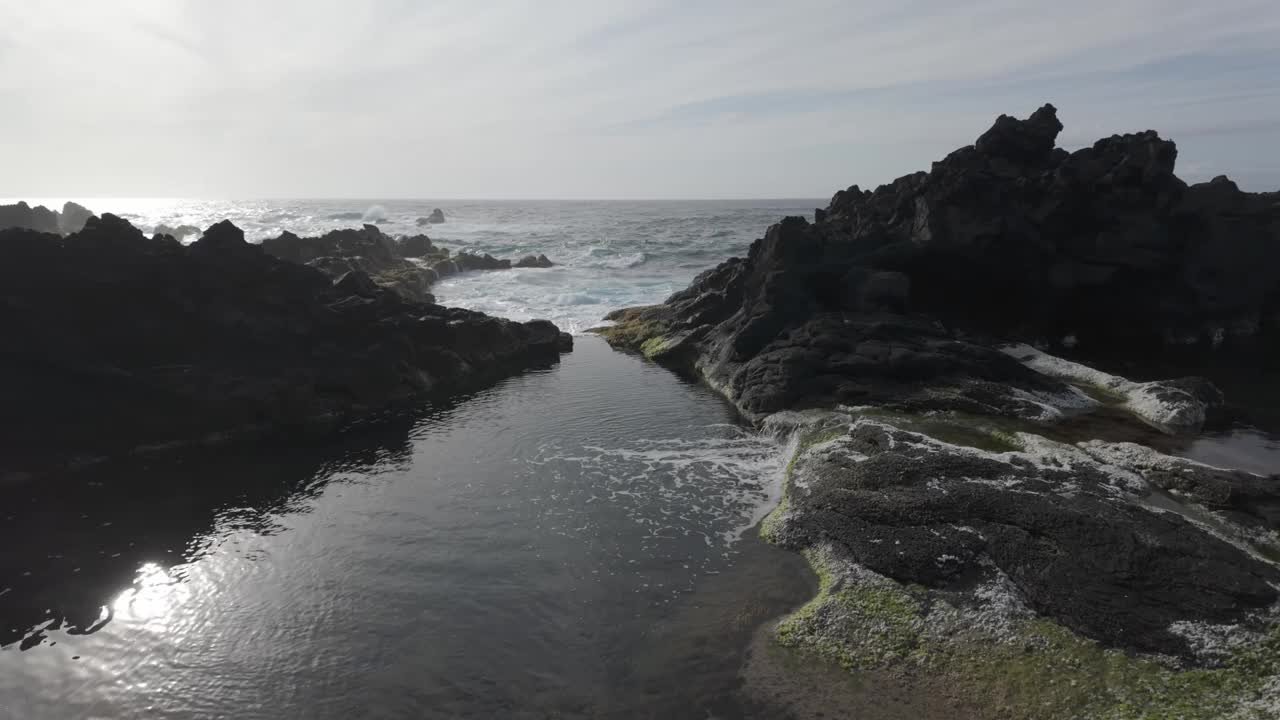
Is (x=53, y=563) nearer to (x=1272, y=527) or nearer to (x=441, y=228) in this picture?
(x=1272, y=527)

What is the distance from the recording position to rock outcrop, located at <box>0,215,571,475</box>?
31703mm

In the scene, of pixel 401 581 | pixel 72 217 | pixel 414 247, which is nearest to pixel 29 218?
pixel 72 217

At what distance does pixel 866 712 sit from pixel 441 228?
196 metres

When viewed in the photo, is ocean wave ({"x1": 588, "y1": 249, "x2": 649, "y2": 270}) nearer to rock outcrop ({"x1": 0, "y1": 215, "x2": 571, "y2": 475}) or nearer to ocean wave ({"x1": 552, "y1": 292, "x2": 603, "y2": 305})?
ocean wave ({"x1": 552, "y1": 292, "x2": 603, "y2": 305})

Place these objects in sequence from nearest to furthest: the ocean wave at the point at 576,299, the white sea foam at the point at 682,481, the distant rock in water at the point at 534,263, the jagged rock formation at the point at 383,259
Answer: the white sea foam at the point at 682,481 < the jagged rock formation at the point at 383,259 < the ocean wave at the point at 576,299 < the distant rock in water at the point at 534,263

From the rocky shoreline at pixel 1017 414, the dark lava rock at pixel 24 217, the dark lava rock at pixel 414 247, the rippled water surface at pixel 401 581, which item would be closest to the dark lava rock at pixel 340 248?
the dark lava rock at pixel 414 247

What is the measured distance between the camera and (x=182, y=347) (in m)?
36.6

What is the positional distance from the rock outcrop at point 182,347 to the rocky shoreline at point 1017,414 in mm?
20084

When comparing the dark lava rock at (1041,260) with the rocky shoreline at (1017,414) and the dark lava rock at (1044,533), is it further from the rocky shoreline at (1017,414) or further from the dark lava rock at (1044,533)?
the dark lava rock at (1044,533)

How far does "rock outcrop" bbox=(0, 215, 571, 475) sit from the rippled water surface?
3.74m

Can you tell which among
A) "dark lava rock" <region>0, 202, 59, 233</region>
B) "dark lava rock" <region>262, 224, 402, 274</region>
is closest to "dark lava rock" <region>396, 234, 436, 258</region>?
"dark lava rock" <region>262, 224, 402, 274</region>

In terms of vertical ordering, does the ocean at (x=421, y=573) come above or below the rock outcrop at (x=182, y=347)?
below

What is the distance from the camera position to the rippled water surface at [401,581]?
16.5 m

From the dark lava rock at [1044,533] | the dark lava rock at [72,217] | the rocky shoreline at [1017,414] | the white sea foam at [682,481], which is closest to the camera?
the rocky shoreline at [1017,414]
